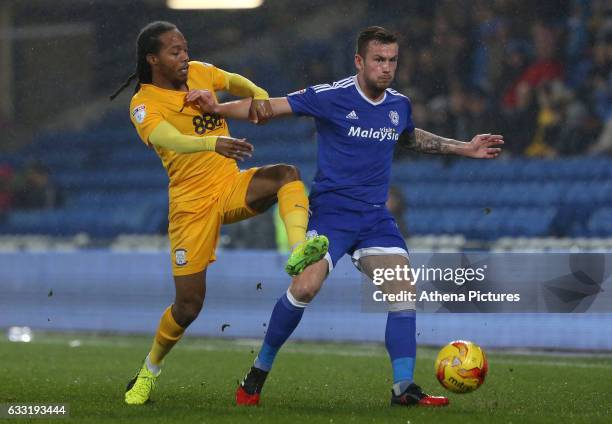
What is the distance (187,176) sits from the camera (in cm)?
674

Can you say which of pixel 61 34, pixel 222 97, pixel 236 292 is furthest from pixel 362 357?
pixel 61 34

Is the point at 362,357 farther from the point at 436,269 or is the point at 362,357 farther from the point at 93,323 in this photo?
the point at 93,323

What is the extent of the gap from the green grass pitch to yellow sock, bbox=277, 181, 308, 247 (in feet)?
3.01

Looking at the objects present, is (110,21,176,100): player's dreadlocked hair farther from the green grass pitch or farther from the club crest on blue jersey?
the green grass pitch

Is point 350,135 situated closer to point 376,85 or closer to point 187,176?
point 376,85

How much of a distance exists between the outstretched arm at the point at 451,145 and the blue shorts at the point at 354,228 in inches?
19.9

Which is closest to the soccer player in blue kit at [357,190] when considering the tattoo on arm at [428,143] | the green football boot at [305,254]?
the tattoo on arm at [428,143]

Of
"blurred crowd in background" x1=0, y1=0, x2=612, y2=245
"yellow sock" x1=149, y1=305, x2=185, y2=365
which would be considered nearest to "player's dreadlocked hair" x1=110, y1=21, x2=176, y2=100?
"yellow sock" x1=149, y1=305, x2=185, y2=365

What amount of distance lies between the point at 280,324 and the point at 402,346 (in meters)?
0.67

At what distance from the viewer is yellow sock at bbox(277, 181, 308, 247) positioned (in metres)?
6.16

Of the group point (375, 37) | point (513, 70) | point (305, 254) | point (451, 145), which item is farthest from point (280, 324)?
point (513, 70)

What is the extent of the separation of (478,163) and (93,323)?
14.3 ft

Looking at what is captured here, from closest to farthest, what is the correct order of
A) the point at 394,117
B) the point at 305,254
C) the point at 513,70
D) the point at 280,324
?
the point at 305,254
the point at 280,324
the point at 394,117
the point at 513,70

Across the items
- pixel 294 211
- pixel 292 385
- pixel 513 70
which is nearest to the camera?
pixel 294 211
